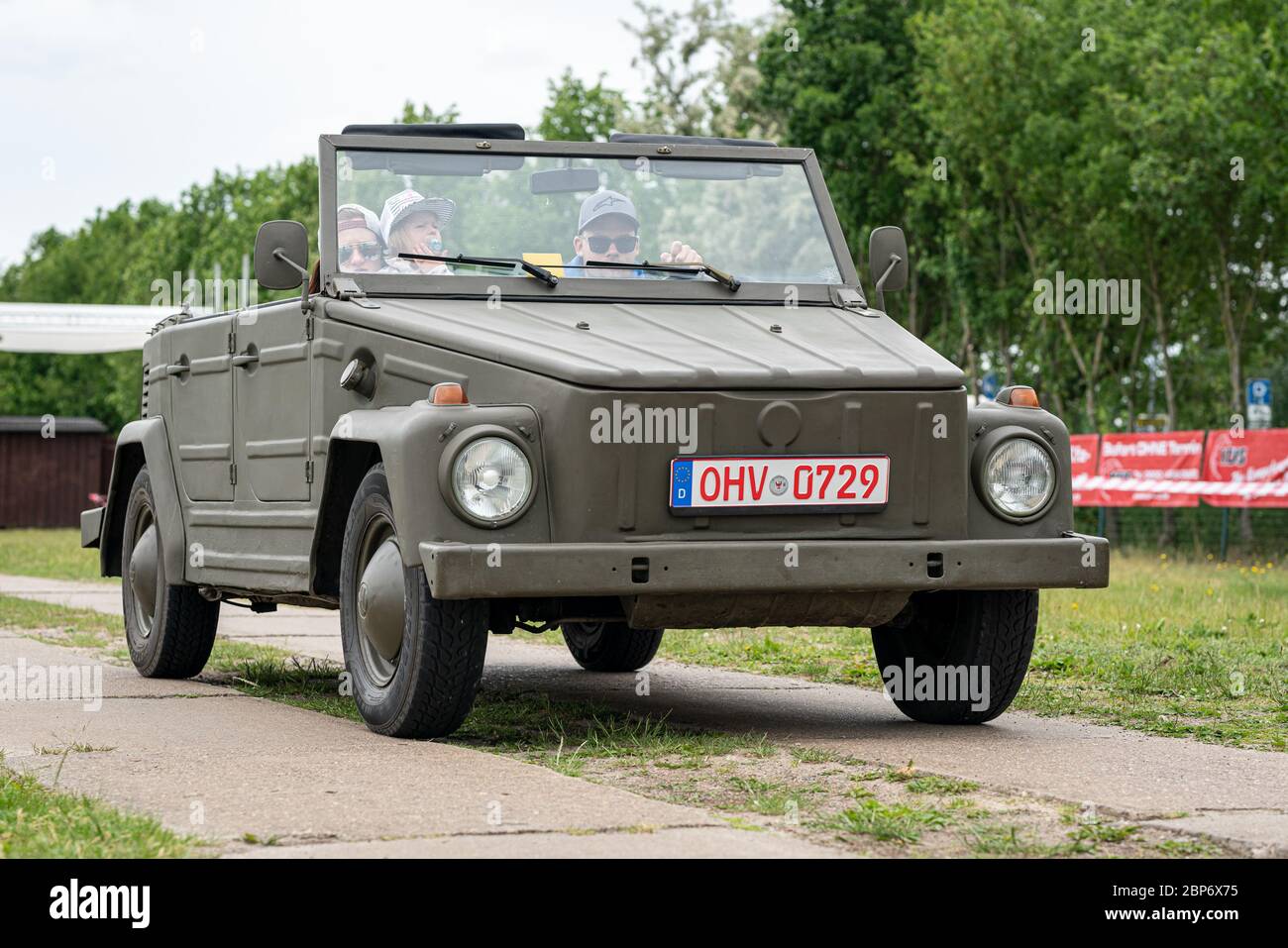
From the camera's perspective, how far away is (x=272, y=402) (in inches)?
309

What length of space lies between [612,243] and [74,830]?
149 inches

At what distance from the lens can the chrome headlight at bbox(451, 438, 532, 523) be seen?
243 inches

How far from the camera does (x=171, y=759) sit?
20.0ft

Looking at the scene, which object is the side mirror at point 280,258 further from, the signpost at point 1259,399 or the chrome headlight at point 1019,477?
the signpost at point 1259,399

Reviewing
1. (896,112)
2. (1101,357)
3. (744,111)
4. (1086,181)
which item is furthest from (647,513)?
(744,111)

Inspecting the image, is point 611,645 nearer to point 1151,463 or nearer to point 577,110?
point 1151,463

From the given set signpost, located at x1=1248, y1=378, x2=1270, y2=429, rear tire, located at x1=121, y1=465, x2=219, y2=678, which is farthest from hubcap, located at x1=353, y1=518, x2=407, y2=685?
signpost, located at x1=1248, y1=378, x2=1270, y2=429

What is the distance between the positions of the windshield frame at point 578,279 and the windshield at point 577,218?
0.11 ft

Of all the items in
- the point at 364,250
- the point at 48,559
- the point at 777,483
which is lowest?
the point at 48,559

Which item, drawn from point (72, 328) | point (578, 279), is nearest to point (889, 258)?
point (578, 279)

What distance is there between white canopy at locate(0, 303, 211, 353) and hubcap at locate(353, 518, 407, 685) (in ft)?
119

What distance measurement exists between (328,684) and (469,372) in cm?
283

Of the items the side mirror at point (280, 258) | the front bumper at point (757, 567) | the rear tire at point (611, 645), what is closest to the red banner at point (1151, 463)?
the rear tire at point (611, 645)
